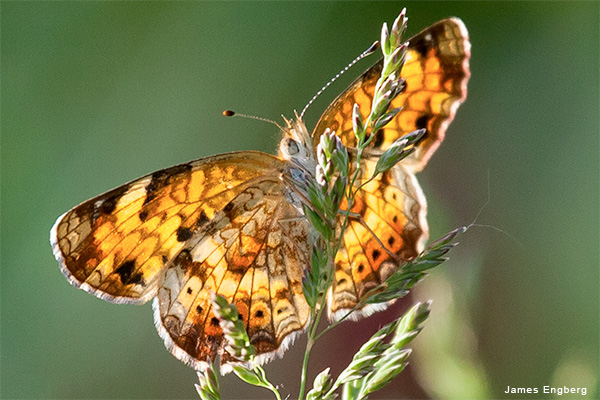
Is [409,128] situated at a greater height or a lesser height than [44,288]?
greater

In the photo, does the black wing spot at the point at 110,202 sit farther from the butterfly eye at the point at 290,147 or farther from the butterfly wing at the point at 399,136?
the butterfly wing at the point at 399,136

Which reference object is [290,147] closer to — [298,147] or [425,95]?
[298,147]

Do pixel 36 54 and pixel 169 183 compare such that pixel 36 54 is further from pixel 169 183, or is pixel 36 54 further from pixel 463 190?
pixel 463 190

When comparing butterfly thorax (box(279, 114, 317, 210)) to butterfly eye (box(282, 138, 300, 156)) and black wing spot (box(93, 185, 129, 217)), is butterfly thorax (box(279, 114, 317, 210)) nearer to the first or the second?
butterfly eye (box(282, 138, 300, 156))

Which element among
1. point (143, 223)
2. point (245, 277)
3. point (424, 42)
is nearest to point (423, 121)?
point (424, 42)

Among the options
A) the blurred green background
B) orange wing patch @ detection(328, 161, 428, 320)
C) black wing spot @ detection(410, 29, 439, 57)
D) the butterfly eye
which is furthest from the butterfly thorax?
the blurred green background

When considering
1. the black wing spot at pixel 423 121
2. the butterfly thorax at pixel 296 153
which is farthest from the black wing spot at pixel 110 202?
the black wing spot at pixel 423 121

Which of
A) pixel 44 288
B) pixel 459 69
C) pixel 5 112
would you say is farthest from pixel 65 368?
pixel 459 69
